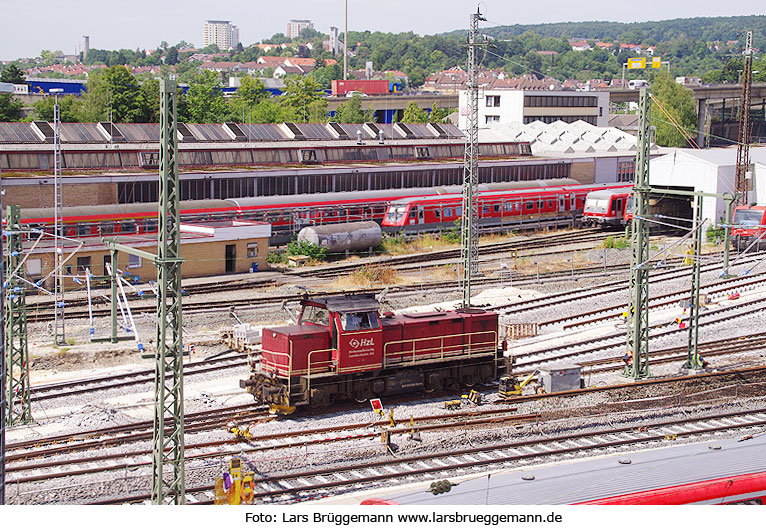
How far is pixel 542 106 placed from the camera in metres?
104

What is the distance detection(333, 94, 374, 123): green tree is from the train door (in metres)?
70.7

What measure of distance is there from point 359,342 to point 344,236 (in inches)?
1022

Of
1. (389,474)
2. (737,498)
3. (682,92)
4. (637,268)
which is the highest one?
(682,92)

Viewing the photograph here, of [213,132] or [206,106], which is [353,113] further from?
[213,132]

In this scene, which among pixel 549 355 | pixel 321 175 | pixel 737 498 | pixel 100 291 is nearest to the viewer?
pixel 737 498

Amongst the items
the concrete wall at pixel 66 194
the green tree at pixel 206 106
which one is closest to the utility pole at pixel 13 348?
the concrete wall at pixel 66 194

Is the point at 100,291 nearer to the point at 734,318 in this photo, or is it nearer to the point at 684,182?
the point at 734,318

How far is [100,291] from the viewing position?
40438 mm

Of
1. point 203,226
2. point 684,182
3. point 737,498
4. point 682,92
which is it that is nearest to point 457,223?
point 684,182

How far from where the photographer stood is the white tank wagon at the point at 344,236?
162 feet

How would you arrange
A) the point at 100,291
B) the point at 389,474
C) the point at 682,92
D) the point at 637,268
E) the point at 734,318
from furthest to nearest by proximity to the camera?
the point at 682,92
the point at 100,291
the point at 734,318
the point at 637,268
the point at 389,474

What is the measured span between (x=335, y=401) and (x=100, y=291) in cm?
1908

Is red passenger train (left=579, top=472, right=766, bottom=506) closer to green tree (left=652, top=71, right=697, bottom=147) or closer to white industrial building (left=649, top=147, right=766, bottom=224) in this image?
white industrial building (left=649, top=147, right=766, bottom=224)

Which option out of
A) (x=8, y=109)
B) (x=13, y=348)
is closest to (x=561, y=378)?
(x=13, y=348)
